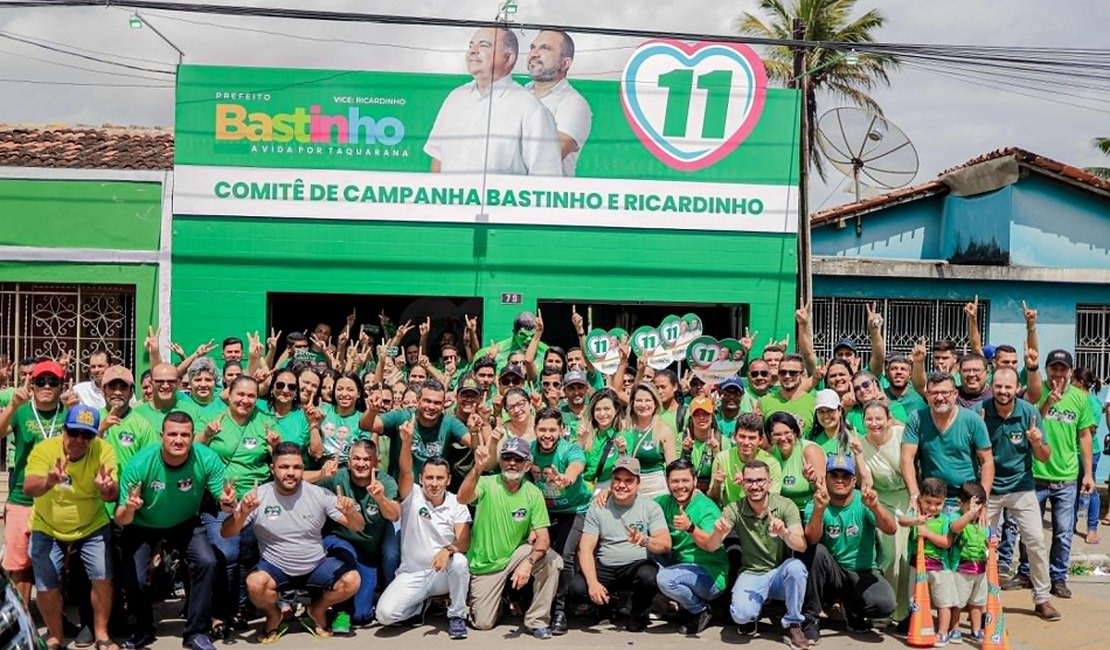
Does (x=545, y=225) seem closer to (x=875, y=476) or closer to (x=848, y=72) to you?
(x=875, y=476)

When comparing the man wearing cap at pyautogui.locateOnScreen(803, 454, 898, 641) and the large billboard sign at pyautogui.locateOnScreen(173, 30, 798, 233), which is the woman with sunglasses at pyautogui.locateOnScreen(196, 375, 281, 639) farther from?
the large billboard sign at pyautogui.locateOnScreen(173, 30, 798, 233)

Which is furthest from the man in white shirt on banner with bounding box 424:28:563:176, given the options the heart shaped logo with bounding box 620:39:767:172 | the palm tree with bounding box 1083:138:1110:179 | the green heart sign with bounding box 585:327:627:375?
the palm tree with bounding box 1083:138:1110:179

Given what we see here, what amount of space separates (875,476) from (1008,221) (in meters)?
7.50

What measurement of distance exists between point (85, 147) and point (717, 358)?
807 cm

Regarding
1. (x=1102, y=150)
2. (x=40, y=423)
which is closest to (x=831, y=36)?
(x=1102, y=150)

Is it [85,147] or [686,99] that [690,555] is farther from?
[85,147]

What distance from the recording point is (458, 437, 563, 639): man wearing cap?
6.88 m

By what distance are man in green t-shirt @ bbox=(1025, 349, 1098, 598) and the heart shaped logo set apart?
197 inches

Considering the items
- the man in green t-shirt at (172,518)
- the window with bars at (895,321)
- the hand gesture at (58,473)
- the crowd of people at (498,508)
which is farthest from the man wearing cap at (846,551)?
the window with bars at (895,321)

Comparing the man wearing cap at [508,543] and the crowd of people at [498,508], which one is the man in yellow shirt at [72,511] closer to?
the crowd of people at [498,508]

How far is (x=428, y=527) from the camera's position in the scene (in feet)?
22.8

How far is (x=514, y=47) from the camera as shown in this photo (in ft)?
39.0

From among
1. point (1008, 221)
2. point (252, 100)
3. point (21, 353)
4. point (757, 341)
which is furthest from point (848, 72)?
point (21, 353)

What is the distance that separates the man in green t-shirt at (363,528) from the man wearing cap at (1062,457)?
4619 millimetres
